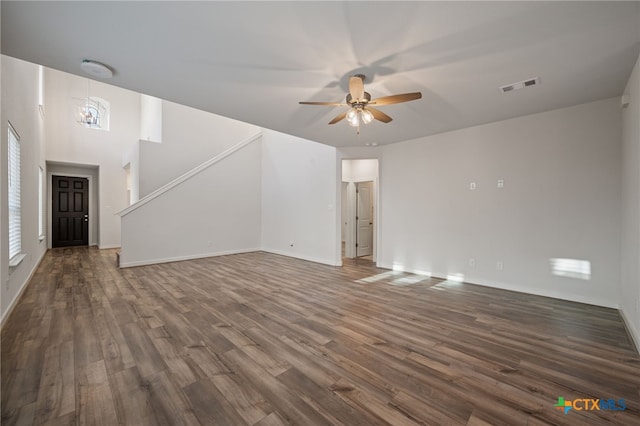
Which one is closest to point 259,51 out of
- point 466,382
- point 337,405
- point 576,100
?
point 337,405

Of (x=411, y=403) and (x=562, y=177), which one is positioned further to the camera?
(x=562, y=177)

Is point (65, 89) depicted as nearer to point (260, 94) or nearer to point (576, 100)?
point (260, 94)

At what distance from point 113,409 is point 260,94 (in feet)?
10.4

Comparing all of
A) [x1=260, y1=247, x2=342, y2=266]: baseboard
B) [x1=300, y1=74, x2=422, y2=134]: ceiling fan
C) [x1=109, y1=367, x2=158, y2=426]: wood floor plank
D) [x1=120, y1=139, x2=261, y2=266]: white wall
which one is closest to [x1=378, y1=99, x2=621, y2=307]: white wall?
[x1=260, y1=247, x2=342, y2=266]: baseboard

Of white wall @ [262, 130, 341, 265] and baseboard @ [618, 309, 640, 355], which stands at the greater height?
white wall @ [262, 130, 341, 265]

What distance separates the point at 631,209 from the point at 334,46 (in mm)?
3571

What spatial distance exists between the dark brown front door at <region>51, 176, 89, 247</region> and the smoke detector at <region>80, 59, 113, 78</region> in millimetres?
8282

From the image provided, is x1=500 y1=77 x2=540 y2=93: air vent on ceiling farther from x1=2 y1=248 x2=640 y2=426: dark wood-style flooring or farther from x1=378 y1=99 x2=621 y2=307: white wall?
x1=2 y1=248 x2=640 y2=426: dark wood-style flooring

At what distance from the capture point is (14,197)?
352 centimetres

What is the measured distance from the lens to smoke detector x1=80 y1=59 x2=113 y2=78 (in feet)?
8.23

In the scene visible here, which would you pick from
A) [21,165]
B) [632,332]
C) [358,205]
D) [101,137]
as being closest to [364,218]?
[358,205]

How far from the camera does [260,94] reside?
3219 mm

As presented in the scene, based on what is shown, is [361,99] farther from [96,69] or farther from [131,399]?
[131,399]

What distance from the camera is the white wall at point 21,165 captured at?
2959 mm
